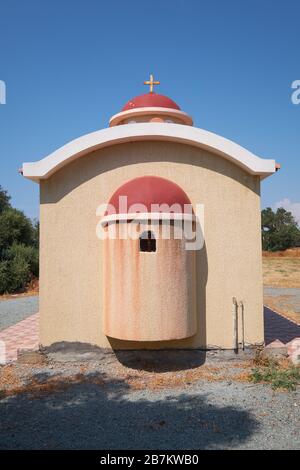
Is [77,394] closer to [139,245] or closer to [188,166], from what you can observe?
[139,245]

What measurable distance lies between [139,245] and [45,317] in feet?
9.33

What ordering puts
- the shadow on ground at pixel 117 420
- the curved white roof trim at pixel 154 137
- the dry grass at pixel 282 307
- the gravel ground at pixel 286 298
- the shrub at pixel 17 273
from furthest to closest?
the shrub at pixel 17 273 → the gravel ground at pixel 286 298 → the dry grass at pixel 282 307 → the curved white roof trim at pixel 154 137 → the shadow on ground at pixel 117 420

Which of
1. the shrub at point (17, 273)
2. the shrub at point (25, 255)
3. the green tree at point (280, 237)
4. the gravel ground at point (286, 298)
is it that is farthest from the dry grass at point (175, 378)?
the green tree at point (280, 237)

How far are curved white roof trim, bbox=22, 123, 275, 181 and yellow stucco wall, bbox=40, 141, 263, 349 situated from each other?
1.04 ft

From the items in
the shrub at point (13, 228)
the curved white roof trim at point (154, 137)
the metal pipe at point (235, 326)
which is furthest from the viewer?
the shrub at point (13, 228)

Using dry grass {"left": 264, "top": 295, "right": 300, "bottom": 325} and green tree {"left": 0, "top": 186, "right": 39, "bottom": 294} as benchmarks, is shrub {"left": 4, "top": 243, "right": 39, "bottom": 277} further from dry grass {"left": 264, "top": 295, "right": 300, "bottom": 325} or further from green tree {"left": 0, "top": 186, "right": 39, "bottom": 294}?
dry grass {"left": 264, "top": 295, "right": 300, "bottom": 325}

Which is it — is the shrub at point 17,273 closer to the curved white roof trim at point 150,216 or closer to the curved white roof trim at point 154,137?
the curved white roof trim at point 154,137

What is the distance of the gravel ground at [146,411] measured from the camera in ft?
17.0

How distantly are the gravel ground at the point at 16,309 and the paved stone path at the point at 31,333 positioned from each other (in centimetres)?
25

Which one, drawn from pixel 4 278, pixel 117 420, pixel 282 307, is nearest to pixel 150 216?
pixel 117 420

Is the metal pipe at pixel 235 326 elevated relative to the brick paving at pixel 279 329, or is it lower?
elevated

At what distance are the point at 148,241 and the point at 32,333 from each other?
5.99 meters

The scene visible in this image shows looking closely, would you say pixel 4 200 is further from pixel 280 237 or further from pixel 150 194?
pixel 280 237
